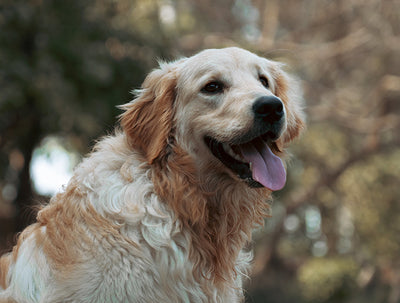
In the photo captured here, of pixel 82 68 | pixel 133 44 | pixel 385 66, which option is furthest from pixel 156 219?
pixel 385 66

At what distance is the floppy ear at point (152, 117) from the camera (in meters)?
3.84

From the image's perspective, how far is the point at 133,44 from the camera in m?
12.3

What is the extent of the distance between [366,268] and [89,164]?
16.8m

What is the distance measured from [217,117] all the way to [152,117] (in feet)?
1.75

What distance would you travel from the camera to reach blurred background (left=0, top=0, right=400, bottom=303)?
11453 millimetres

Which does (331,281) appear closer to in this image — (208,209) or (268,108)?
(208,209)

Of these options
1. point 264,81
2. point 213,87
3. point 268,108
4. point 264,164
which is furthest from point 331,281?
point 268,108

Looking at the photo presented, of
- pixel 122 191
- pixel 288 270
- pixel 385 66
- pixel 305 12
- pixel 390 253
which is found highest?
pixel 122 191

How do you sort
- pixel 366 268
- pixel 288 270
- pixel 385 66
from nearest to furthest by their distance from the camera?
pixel 385 66
pixel 366 268
pixel 288 270

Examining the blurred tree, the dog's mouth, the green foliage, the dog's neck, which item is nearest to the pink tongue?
the dog's mouth

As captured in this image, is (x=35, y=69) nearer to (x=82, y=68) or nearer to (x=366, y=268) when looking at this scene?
(x=82, y=68)

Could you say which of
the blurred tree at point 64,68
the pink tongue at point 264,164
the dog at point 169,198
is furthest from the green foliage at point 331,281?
the pink tongue at point 264,164

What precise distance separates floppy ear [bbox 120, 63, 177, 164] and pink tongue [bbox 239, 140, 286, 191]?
0.61m

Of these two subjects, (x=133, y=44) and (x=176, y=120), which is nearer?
(x=176, y=120)
